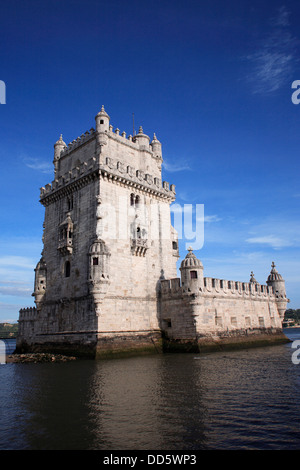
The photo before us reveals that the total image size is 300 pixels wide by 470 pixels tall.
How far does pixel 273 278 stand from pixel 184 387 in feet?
106

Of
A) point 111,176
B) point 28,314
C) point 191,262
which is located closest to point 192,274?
point 191,262

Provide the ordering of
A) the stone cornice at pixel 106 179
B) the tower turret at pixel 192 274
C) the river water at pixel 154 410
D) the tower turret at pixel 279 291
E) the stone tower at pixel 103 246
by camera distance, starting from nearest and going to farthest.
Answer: the river water at pixel 154 410 < the stone tower at pixel 103 246 < the tower turret at pixel 192 274 < the stone cornice at pixel 106 179 < the tower turret at pixel 279 291

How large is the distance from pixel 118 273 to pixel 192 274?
20.8 ft

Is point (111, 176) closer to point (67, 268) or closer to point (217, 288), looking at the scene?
point (67, 268)

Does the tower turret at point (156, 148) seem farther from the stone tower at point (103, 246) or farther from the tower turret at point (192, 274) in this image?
the tower turret at point (192, 274)

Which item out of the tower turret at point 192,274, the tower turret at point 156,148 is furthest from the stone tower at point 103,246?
the tower turret at point 192,274

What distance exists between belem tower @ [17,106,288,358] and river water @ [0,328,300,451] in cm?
925

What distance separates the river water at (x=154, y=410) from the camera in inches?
337

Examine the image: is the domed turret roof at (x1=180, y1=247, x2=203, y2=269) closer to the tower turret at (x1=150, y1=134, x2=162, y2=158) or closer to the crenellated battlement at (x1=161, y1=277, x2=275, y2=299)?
the crenellated battlement at (x1=161, y1=277, x2=275, y2=299)

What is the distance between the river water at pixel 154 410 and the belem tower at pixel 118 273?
925 centimetres

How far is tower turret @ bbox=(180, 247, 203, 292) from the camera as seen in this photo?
1166 inches

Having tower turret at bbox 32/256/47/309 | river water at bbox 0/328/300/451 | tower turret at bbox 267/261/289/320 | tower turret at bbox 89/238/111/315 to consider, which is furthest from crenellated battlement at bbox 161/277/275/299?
tower turret at bbox 32/256/47/309

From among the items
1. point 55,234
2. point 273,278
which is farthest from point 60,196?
point 273,278
